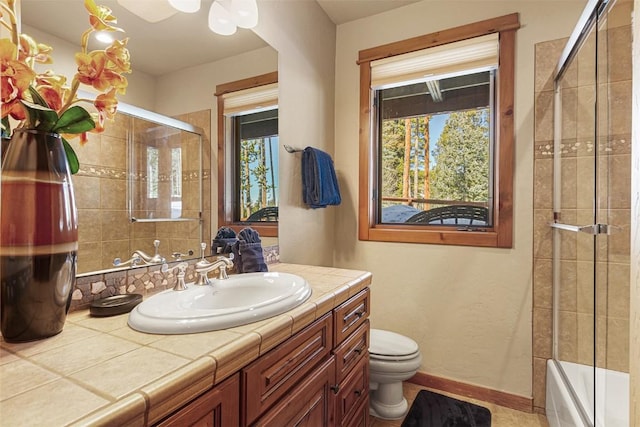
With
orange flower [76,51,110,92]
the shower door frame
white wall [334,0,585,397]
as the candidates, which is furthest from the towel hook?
the shower door frame

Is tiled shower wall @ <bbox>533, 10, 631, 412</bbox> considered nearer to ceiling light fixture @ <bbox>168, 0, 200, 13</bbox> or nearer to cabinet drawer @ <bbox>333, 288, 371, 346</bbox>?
cabinet drawer @ <bbox>333, 288, 371, 346</bbox>

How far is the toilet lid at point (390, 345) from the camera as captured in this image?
169 centimetres

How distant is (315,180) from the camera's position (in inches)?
73.8

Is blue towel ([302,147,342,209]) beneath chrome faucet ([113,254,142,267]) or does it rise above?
above

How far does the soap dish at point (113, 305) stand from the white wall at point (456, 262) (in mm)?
1570

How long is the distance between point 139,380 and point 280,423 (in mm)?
456

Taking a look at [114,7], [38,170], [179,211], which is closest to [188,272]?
[179,211]

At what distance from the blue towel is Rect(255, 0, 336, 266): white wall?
0.16 ft

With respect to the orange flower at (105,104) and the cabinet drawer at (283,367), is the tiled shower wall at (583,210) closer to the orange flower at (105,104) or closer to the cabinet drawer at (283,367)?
the cabinet drawer at (283,367)

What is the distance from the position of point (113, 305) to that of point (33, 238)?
0.29m

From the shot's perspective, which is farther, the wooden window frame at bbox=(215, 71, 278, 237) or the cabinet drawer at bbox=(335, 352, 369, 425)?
the wooden window frame at bbox=(215, 71, 278, 237)

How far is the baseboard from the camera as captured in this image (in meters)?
1.82

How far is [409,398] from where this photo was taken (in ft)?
6.32

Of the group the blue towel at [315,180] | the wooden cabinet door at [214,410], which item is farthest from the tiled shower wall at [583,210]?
the wooden cabinet door at [214,410]
